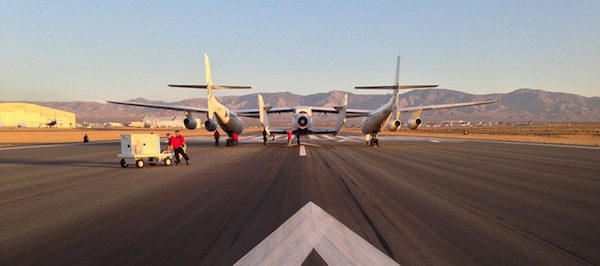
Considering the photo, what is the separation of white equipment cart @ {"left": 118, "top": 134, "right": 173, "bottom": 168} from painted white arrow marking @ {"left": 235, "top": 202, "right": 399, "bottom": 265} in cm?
1186

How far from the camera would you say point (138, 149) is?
1684 cm

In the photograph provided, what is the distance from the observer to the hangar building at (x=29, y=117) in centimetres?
11694

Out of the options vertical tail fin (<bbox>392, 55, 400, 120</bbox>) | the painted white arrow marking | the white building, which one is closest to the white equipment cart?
the painted white arrow marking

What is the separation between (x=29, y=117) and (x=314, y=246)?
14765 centimetres

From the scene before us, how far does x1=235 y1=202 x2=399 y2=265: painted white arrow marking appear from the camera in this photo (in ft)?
16.3

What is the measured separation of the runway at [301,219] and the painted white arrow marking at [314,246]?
3cm

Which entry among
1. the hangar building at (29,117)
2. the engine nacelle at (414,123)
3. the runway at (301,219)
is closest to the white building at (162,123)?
the hangar building at (29,117)

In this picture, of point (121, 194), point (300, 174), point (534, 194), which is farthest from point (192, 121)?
point (534, 194)

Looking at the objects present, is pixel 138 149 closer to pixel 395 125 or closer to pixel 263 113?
pixel 263 113

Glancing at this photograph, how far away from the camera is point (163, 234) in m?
6.29

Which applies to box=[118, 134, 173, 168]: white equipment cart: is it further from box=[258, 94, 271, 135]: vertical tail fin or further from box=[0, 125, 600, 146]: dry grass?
box=[0, 125, 600, 146]: dry grass

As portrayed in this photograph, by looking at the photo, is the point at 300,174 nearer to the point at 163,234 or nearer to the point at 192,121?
the point at 163,234

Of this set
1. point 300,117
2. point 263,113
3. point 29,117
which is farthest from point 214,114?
point 29,117

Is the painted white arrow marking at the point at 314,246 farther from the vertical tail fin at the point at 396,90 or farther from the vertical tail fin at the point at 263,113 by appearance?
the vertical tail fin at the point at 263,113
